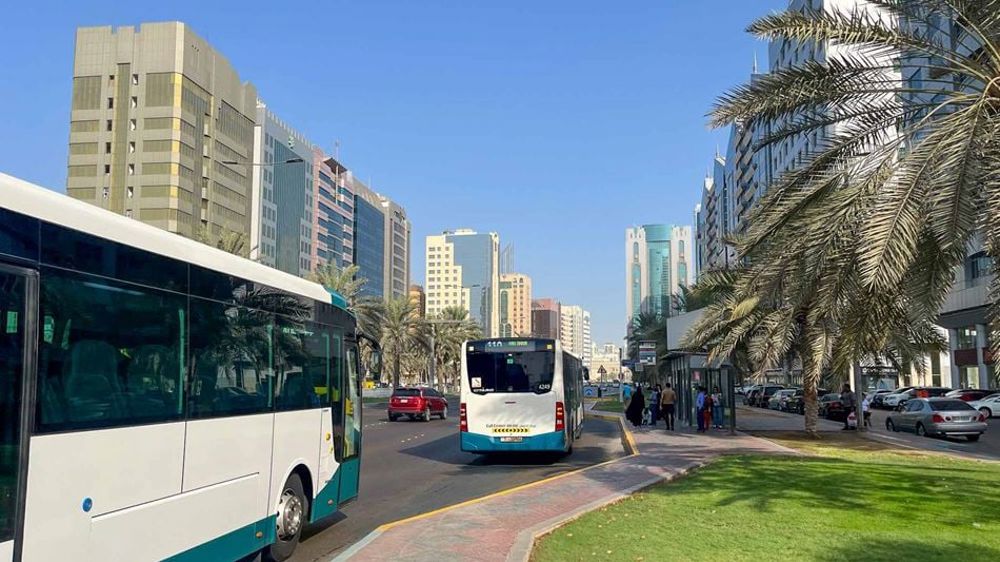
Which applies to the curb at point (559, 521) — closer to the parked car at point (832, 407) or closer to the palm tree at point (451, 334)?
the parked car at point (832, 407)

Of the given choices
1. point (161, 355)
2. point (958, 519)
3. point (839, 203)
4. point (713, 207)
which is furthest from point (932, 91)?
point (713, 207)

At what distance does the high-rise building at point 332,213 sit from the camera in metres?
129

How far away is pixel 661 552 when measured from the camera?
311 inches

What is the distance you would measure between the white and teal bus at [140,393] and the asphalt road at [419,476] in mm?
1591

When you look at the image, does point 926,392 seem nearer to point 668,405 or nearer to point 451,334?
point 668,405

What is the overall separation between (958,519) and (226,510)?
8.15m

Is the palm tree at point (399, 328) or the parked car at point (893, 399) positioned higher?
the palm tree at point (399, 328)

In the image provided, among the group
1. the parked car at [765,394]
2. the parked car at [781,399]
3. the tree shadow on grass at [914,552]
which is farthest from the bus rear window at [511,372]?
the parked car at [765,394]

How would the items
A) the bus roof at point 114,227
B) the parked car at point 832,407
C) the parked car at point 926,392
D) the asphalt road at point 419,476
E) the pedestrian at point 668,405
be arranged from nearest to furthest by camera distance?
1. the bus roof at point 114,227
2. the asphalt road at point 419,476
3. the pedestrian at point 668,405
4. the parked car at point 832,407
5. the parked car at point 926,392

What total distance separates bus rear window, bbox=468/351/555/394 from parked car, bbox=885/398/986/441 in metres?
15.9

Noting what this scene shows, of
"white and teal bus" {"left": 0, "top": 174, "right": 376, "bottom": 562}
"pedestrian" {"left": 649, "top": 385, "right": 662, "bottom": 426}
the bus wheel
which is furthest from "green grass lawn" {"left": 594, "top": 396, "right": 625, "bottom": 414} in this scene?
"white and teal bus" {"left": 0, "top": 174, "right": 376, "bottom": 562}

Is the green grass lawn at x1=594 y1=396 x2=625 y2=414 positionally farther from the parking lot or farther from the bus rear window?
the bus rear window

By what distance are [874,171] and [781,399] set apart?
3898 centimetres

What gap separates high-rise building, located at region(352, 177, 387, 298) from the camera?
151 metres
